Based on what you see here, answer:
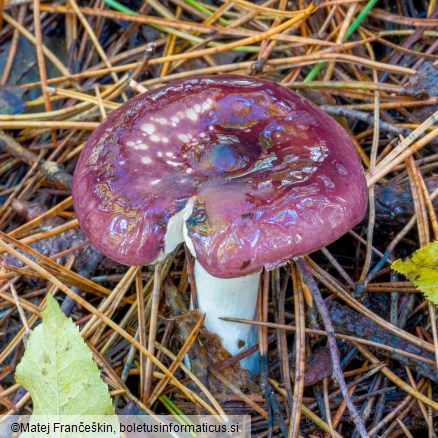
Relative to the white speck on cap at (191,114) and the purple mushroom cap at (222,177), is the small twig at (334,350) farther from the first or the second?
the white speck on cap at (191,114)

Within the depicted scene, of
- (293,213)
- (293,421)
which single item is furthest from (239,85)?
(293,421)

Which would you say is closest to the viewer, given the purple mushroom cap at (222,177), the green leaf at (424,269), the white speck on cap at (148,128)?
the purple mushroom cap at (222,177)

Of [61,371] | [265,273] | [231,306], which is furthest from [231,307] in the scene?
[61,371]

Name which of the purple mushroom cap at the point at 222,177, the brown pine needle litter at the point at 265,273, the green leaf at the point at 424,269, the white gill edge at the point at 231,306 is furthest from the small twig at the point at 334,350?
the purple mushroom cap at the point at 222,177

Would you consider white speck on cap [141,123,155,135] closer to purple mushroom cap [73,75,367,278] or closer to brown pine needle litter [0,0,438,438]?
purple mushroom cap [73,75,367,278]

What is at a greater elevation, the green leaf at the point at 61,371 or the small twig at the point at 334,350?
the green leaf at the point at 61,371

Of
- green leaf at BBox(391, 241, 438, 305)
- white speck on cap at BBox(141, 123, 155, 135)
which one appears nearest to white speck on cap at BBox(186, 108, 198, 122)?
white speck on cap at BBox(141, 123, 155, 135)

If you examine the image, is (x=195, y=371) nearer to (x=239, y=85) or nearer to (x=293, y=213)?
(x=293, y=213)
